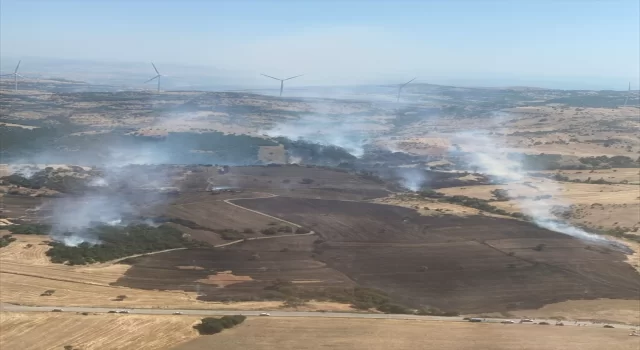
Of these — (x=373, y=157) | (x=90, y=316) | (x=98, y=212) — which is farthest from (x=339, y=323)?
(x=373, y=157)

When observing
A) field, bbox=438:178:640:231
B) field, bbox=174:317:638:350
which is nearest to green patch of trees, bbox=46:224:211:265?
field, bbox=174:317:638:350

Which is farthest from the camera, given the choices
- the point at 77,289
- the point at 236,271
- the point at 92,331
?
the point at 236,271

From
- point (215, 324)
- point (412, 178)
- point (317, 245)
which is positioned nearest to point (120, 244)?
point (317, 245)

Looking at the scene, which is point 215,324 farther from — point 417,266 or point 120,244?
point 120,244

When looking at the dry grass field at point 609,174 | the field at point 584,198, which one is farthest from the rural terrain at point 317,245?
the dry grass field at point 609,174

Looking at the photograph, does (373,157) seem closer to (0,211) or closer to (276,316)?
(0,211)

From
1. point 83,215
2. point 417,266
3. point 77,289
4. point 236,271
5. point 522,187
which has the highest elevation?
point 522,187
